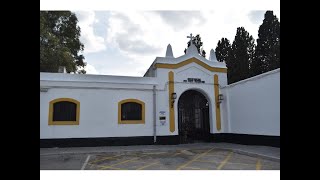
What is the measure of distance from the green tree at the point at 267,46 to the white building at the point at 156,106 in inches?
362

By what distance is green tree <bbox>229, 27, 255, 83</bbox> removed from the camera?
75.6 feet

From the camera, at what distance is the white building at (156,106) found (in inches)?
483

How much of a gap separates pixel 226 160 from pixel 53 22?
2184 cm

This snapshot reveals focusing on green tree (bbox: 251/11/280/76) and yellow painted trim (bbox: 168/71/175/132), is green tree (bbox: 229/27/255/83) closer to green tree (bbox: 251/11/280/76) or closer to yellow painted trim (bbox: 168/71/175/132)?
green tree (bbox: 251/11/280/76)

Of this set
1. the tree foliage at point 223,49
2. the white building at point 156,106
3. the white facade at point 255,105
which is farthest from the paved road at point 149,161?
the tree foliage at point 223,49

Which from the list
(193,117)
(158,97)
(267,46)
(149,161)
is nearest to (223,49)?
(267,46)

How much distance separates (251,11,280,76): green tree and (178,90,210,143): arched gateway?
30.5 feet

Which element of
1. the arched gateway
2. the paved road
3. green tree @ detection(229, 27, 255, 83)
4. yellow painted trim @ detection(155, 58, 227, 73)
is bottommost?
the paved road

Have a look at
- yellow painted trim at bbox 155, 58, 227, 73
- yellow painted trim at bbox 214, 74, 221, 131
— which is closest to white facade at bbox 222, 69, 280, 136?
yellow painted trim at bbox 214, 74, 221, 131

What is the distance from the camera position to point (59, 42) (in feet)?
73.6

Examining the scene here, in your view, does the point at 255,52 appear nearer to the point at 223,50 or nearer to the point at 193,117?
the point at 223,50
